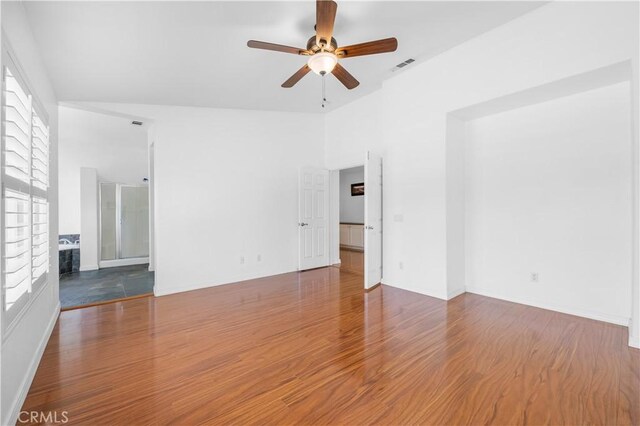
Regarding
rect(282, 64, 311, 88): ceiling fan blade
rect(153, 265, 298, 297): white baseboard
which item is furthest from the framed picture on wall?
rect(282, 64, 311, 88): ceiling fan blade

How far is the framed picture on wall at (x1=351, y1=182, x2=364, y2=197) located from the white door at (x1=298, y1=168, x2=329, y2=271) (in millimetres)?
2541

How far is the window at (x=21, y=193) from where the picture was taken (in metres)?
1.69

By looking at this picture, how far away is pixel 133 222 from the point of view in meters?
7.10

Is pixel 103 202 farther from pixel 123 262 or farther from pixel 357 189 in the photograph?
pixel 357 189

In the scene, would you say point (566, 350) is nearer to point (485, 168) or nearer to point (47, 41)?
point (485, 168)

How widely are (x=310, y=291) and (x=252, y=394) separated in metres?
2.41

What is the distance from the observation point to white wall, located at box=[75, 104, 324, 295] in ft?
14.4

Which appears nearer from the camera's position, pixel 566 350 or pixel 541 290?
pixel 566 350

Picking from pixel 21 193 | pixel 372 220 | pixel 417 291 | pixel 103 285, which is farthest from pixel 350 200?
pixel 21 193

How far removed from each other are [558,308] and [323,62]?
3.82 m

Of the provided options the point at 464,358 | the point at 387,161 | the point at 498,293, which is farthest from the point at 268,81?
the point at 498,293

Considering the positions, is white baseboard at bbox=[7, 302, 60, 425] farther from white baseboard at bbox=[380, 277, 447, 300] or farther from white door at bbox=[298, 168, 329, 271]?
white baseboard at bbox=[380, 277, 447, 300]

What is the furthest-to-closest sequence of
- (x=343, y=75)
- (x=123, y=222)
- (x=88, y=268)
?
1. (x=123, y=222)
2. (x=88, y=268)
3. (x=343, y=75)

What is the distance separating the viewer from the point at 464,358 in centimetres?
235
